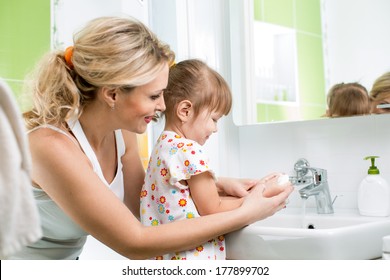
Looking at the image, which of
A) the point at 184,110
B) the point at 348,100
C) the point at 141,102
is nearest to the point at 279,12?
the point at 348,100

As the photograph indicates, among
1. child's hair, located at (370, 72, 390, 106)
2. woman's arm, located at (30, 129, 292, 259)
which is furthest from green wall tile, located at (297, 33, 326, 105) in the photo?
woman's arm, located at (30, 129, 292, 259)

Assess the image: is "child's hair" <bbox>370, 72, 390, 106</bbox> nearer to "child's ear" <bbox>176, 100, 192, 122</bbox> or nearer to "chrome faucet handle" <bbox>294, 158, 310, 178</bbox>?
"chrome faucet handle" <bbox>294, 158, 310, 178</bbox>

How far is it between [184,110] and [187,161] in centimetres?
15

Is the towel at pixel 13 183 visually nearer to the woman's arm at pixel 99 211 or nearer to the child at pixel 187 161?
the woman's arm at pixel 99 211

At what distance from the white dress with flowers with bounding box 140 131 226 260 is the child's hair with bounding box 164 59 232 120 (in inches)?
3.7

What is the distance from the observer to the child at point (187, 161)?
1236 millimetres

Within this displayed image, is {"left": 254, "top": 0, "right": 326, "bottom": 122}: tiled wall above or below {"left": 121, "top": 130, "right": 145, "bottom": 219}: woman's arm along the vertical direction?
above

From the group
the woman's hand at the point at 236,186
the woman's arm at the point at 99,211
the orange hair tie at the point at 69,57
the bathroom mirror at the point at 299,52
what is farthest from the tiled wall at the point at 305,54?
the orange hair tie at the point at 69,57

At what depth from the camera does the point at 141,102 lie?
4.00 ft

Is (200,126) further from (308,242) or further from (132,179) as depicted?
(308,242)

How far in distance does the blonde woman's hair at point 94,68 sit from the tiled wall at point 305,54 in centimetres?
60

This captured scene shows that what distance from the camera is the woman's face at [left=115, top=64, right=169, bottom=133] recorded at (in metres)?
1.22

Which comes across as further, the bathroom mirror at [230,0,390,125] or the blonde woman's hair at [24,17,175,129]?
the bathroom mirror at [230,0,390,125]

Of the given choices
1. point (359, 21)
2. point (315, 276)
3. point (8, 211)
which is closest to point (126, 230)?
point (315, 276)
